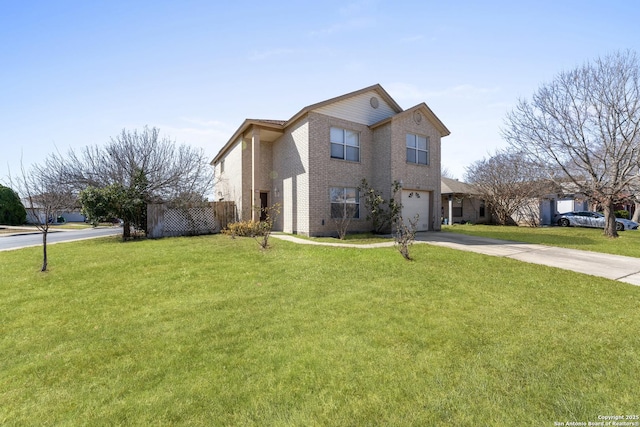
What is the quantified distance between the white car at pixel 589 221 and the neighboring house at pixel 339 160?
55.4ft

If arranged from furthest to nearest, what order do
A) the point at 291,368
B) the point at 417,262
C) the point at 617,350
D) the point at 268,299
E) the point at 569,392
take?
the point at 417,262
the point at 268,299
the point at 617,350
the point at 291,368
the point at 569,392

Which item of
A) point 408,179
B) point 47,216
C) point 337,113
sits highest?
point 337,113

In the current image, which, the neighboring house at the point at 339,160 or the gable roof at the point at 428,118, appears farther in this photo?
the gable roof at the point at 428,118

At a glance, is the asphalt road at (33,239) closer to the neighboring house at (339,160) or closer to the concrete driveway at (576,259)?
the neighboring house at (339,160)

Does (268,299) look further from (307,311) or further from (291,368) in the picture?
(291,368)

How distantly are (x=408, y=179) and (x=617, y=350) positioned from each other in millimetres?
11772

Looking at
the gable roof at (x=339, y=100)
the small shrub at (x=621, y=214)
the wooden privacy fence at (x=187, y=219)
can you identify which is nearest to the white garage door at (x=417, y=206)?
the gable roof at (x=339, y=100)

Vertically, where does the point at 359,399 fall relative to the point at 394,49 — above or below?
below

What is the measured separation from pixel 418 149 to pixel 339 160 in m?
4.83

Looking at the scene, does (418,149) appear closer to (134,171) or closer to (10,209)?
(134,171)

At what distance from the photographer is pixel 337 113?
13.8 meters

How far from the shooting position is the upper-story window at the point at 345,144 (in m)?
13.9

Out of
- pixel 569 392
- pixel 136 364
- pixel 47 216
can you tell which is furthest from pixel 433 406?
pixel 47 216

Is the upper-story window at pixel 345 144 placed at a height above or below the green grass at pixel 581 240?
above
